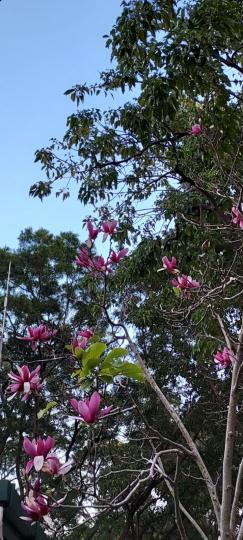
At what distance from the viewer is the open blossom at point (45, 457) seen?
1.22m

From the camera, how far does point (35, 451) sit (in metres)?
1.24

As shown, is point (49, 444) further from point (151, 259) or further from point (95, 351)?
point (151, 259)

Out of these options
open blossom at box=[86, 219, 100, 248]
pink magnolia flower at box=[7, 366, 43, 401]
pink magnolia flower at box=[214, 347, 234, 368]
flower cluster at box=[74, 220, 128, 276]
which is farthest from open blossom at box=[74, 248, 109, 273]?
pink magnolia flower at box=[214, 347, 234, 368]

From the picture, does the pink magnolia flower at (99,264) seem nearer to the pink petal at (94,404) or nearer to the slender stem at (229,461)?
the slender stem at (229,461)

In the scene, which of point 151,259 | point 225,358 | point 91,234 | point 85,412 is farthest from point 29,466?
point 151,259

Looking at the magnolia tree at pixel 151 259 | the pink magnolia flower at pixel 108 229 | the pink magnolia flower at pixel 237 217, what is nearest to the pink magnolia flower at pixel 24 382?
the magnolia tree at pixel 151 259

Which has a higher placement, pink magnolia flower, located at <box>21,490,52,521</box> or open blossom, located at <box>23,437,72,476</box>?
open blossom, located at <box>23,437,72,476</box>

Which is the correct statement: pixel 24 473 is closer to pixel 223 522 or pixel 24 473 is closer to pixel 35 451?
pixel 35 451

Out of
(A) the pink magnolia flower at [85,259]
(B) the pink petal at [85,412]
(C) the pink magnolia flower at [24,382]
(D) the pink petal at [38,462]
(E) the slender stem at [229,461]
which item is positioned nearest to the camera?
(D) the pink petal at [38,462]

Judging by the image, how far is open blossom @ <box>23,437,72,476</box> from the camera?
1219mm

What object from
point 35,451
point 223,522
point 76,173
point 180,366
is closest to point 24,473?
point 35,451

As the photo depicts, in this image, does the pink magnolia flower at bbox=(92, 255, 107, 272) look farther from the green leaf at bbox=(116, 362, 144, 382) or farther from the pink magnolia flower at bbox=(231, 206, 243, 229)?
the green leaf at bbox=(116, 362, 144, 382)

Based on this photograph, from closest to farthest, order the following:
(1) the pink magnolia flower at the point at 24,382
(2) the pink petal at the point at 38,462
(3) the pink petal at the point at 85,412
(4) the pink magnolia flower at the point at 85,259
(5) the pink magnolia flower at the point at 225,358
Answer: (2) the pink petal at the point at 38,462
(3) the pink petal at the point at 85,412
(1) the pink magnolia flower at the point at 24,382
(4) the pink magnolia flower at the point at 85,259
(5) the pink magnolia flower at the point at 225,358

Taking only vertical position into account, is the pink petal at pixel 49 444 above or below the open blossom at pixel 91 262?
below
